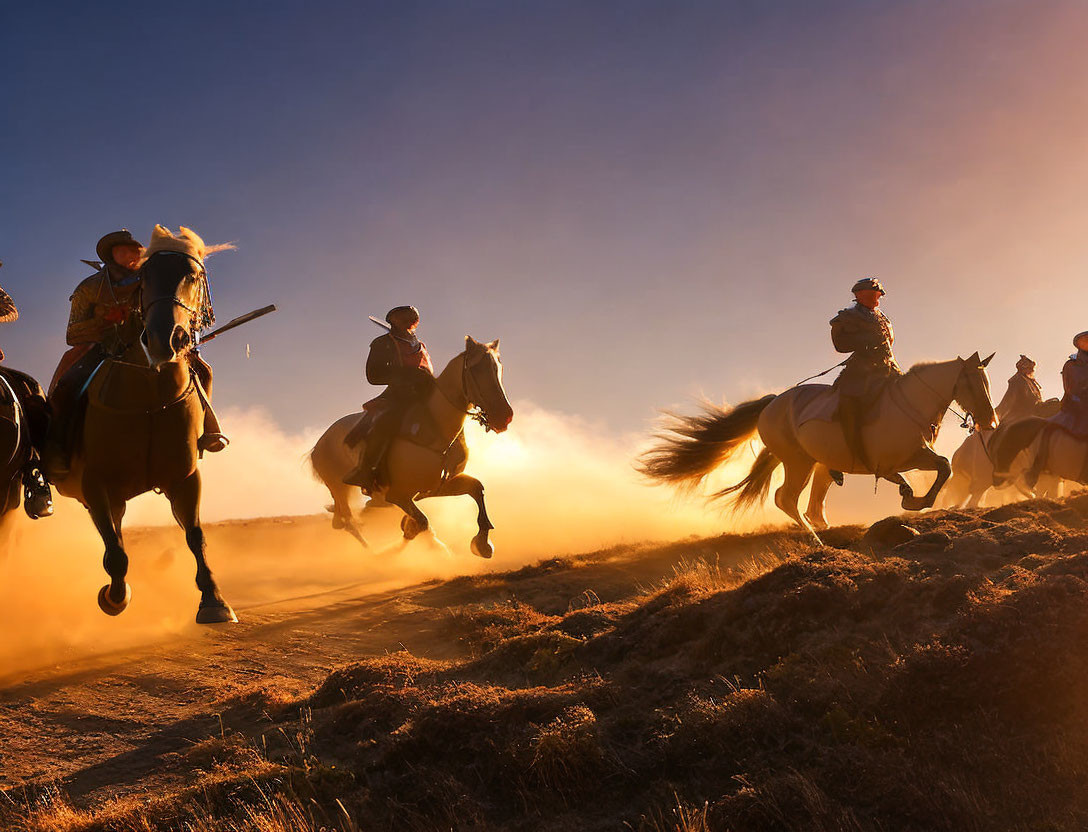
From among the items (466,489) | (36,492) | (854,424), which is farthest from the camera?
(466,489)

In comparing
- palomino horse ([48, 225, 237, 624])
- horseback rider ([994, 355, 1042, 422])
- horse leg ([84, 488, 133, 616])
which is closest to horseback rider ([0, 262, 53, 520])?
palomino horse ([48, 225, 237, 624])

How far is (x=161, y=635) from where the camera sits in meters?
9.95

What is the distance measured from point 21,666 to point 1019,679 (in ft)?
30.5

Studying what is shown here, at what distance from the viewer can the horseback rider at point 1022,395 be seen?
2058 centimetres

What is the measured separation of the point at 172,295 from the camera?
292 inches

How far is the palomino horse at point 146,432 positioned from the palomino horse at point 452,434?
15.9ft

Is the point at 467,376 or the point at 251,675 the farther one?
the point at 467,376

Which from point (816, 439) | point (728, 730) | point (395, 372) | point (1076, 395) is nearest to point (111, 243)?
point (395, 372)

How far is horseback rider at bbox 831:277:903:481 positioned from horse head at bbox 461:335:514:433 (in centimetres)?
574

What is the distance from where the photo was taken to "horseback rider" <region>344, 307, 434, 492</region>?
525 inches

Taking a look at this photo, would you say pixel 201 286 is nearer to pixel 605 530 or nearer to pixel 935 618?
pixel 935 618

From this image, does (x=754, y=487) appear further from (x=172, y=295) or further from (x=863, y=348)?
(x=172, y=295)

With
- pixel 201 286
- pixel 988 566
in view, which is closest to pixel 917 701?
pixel 988 566

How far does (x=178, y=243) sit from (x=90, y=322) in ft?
4.89
